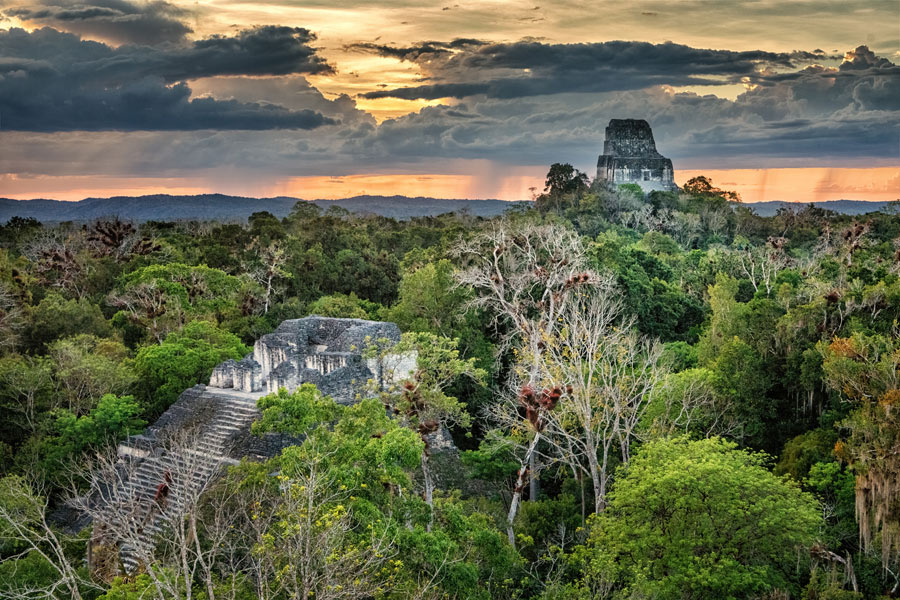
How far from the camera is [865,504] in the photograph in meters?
15.8

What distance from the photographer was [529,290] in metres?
28.0

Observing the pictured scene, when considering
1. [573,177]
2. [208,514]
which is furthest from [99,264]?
[573,177]

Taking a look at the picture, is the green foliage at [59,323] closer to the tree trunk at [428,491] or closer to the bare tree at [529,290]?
the bare tree at [529,290]

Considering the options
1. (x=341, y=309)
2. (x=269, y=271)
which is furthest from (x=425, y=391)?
(x=269, y=271)

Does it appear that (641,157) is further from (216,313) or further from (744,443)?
(744,443)

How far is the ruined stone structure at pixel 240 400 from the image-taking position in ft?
63.9

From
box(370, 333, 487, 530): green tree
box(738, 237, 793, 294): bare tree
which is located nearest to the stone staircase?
box(370, 333, 487, 530): green tree

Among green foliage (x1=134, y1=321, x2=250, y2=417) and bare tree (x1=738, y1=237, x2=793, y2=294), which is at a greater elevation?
bare tree (x1=738, y1=237, x2=793, y2=294)

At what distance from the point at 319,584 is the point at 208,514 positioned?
6.13m

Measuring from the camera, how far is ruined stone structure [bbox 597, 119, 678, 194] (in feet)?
265

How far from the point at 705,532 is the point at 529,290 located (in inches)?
A: 522

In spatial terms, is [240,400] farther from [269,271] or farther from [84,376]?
[269,271]

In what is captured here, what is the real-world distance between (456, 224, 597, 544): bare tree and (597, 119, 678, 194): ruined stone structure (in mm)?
49238

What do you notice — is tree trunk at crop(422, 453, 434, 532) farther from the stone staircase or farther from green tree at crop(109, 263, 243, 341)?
green tree at crop(109, 263, 243, 341)
